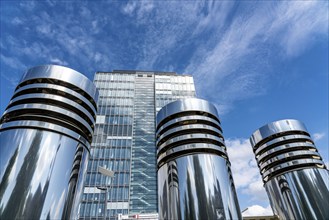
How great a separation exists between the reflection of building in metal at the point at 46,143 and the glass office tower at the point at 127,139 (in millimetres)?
35598

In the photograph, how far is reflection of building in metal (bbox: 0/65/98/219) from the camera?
988 cm

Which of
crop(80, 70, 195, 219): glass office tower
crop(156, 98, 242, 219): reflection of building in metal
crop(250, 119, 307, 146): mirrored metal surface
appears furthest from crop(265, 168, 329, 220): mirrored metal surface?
crop(80, 70, 195, 219): glass office tower

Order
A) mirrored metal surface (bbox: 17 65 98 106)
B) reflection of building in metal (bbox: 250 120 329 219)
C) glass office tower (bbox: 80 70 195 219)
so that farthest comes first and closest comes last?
glass office tower (bbox: 80 70 195 219) < reflection of building in metal (bbox: 250 120 329 219) < mirrored metal surface (bbox: 17 65 98 106)

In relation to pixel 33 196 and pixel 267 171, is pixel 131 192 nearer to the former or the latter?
pixel 267 171

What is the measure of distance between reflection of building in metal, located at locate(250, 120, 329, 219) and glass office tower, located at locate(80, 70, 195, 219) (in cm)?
3429

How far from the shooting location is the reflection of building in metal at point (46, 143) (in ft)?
32.4

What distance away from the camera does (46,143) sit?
11344 millimetres

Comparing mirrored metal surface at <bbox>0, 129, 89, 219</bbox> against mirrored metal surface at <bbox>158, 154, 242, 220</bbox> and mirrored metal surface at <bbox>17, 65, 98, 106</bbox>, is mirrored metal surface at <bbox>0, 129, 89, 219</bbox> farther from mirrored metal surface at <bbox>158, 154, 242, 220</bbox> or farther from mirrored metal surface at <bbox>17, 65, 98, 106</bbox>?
mirrored metal surface at <bbox>158, 154, 242, 220</bbox>

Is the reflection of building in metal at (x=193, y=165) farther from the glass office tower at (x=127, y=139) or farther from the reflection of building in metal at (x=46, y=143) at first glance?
the glass office tower at (x=127, y=139)

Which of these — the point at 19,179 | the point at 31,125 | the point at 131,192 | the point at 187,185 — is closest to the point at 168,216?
the point at 187,185

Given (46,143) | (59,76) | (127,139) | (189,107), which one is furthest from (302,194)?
(127,139)

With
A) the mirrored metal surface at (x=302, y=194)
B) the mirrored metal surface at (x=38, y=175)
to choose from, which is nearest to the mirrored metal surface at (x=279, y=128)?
the mirrored metal surface at (x=302, y=194)

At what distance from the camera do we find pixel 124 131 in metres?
73.4

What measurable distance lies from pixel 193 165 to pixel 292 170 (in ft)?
35.3
